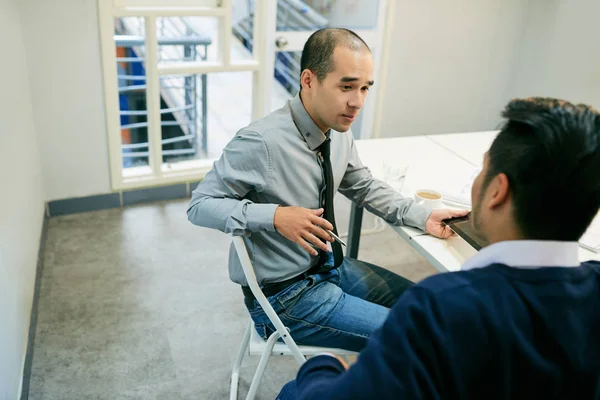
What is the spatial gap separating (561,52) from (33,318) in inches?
141

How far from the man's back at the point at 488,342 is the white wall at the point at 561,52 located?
11.2ft

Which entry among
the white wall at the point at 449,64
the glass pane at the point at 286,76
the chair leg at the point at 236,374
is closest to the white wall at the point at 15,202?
the chair leg at the point at 236,374

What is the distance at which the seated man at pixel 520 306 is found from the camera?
0.81m

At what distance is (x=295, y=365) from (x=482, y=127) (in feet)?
9.05

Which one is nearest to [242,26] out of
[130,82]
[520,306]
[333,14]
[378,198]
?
[130,82]

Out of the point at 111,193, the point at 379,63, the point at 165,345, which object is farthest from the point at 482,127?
the point at 165,345

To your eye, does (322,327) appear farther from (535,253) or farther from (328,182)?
(535,253)

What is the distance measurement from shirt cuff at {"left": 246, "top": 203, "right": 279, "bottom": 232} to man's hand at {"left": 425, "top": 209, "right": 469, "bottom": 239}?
0.56 m

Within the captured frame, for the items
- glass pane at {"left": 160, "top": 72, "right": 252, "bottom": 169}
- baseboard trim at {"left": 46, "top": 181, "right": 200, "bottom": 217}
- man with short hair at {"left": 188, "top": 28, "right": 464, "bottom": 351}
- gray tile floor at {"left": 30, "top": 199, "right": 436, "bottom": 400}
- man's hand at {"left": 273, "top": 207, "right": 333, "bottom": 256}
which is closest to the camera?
man's hand at {"left": 273, "top": 207, "right": 333, "bottom": 256}

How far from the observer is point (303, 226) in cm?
146

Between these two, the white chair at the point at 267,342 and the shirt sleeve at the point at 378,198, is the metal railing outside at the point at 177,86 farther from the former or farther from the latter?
the white chair at the point at 267,342

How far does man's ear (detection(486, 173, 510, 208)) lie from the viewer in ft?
2.83

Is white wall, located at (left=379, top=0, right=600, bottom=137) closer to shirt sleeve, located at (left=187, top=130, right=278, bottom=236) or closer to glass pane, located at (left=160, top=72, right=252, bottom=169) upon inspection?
glass pane, located at (left=160, top=72, right=252, bottom=169)

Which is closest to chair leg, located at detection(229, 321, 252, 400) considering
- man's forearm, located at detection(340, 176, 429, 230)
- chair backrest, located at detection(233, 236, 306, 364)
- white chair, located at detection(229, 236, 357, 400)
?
white chair, located at detection(229, 236, 357, 400)
